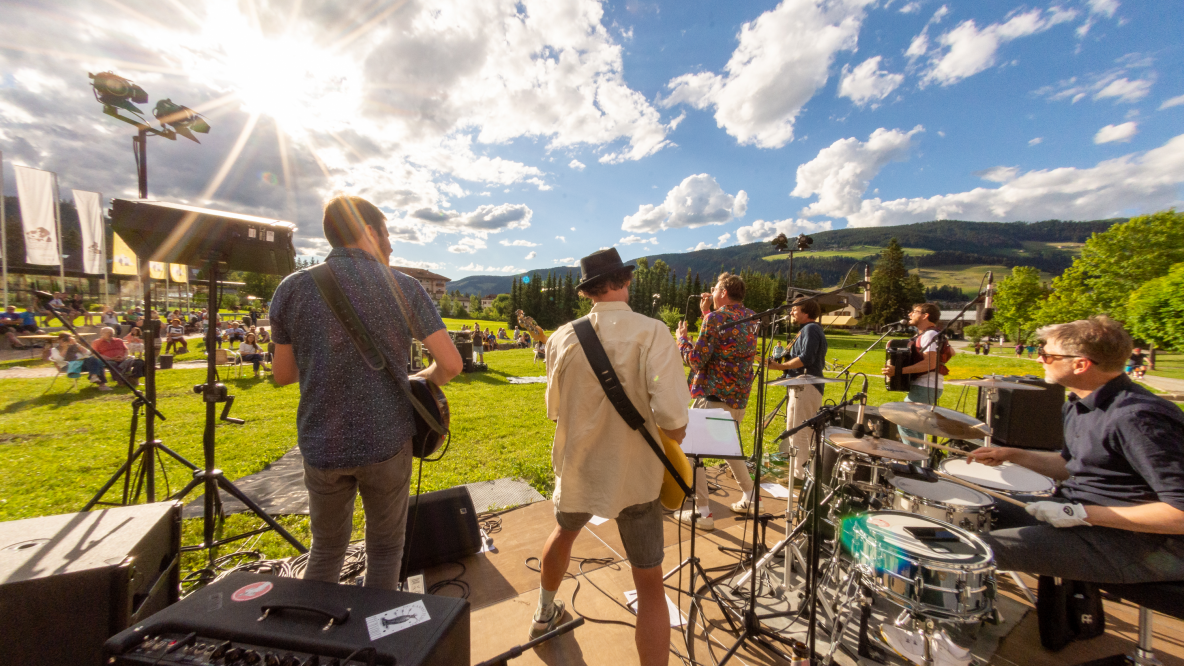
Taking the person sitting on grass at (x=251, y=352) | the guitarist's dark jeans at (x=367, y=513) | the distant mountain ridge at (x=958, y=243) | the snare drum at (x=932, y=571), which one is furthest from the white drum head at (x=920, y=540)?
the distant mountain ridge at (x=958, y=243)

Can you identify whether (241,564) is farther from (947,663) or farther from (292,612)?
(947,663)

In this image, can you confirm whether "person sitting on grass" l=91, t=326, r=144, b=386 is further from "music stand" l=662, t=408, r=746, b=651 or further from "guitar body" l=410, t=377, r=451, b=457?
"music stand" l=662, t=408, r=746, b=651

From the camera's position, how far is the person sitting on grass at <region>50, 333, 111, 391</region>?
33.5ft

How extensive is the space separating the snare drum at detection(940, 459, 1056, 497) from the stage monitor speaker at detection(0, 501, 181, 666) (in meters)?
4.90

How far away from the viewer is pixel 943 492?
266cm

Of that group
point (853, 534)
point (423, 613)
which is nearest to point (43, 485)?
point (423, 613)

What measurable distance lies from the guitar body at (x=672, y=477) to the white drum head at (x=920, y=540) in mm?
1062

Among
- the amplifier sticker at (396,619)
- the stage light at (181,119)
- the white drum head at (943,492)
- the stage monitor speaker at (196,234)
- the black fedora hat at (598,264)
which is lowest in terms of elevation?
the white drum head at (943,492)

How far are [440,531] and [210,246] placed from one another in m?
2.57

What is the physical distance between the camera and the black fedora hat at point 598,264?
217cm

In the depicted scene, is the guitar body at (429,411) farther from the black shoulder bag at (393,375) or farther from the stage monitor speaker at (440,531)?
the stage monitor speaker at (440,531)

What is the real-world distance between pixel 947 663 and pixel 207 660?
9.68ft

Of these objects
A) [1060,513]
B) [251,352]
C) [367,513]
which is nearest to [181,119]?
[367,513]

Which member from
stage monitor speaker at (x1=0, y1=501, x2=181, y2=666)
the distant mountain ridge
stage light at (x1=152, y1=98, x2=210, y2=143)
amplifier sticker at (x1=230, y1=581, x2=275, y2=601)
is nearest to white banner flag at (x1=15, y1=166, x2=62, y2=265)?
stage light at (x1=152, y1=98, x2=210, y2=143)
